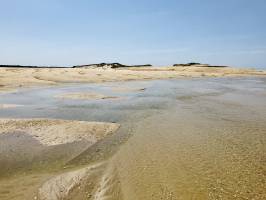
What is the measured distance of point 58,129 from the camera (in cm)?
818

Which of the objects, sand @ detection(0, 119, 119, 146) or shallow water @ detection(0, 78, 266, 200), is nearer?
shallow water @ detection(0, 78, 266, 200)

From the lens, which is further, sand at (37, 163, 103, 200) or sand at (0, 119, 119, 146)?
sand at (0, 119, 119, 146)

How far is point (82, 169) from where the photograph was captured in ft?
17.5

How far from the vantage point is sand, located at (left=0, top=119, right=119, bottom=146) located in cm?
741

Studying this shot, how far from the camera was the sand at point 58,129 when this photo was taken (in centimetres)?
741

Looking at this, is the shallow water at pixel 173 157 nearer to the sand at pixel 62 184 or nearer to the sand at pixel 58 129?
the sand at pixel 62 184

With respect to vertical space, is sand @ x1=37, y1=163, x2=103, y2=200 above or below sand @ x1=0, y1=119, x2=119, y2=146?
above

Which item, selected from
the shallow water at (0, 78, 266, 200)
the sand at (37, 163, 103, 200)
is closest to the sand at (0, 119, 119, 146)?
the shallow water at (0, 78, 266, 200)

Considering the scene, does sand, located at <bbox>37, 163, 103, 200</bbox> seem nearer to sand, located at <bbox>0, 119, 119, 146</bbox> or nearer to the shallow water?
the shallow water

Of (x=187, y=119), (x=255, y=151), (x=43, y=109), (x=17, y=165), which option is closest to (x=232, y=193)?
(x=255, y=151)

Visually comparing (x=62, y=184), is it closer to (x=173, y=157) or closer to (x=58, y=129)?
(x=173, y=157)

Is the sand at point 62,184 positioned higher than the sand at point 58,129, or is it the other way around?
the sand at point 62,184

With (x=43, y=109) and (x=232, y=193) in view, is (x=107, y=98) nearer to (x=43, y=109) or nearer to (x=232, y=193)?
(x=43, y=109)

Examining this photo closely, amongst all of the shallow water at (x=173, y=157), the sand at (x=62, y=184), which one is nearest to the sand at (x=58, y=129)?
the shallow water at (x=173, y=157)
